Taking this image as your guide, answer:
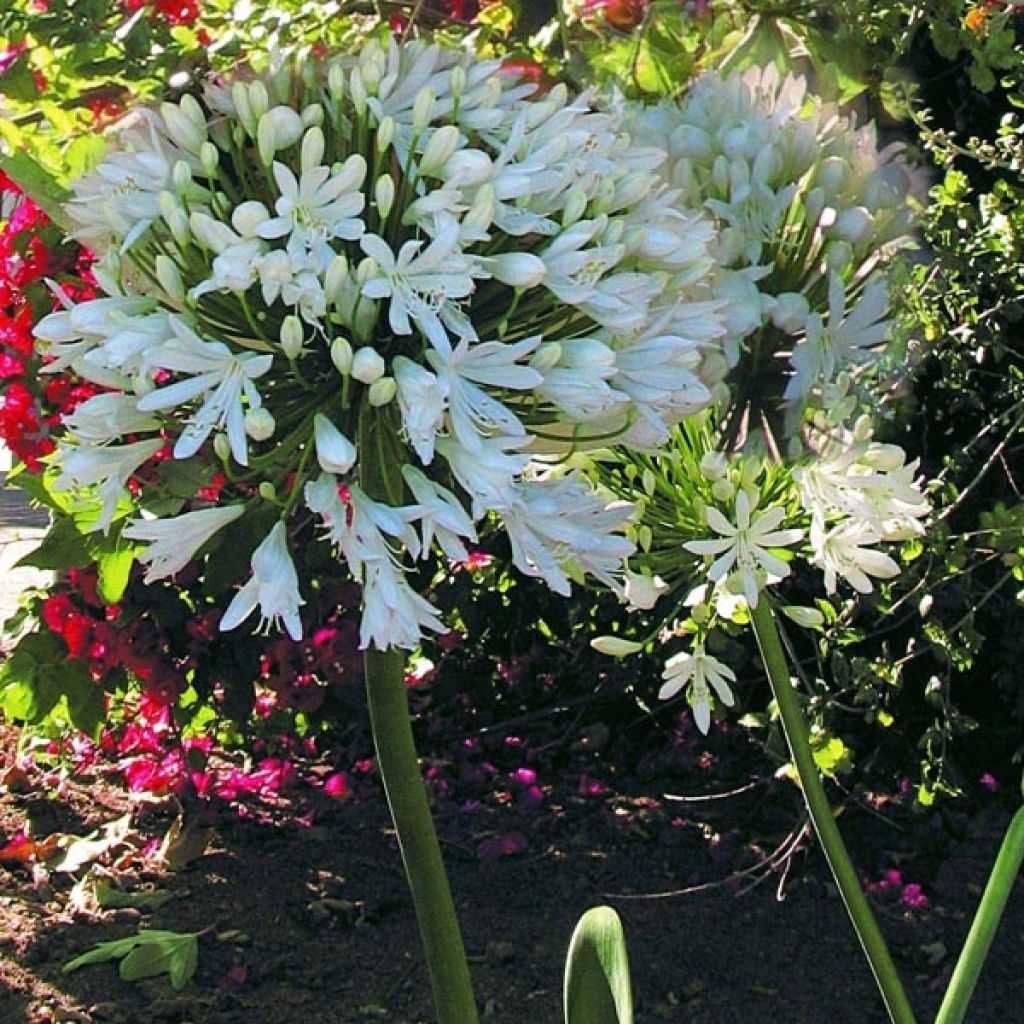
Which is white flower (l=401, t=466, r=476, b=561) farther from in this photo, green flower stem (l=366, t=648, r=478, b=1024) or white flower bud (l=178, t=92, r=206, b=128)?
white flower bud (l=178, t=92, r=206, b=128)

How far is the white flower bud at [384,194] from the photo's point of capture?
2.49 ft

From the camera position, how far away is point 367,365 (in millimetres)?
748

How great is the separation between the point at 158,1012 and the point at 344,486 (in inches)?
59.2

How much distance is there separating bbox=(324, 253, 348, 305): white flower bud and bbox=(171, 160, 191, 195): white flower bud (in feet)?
0.29

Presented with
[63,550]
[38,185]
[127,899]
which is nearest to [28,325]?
[63,550]

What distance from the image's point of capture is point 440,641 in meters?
2.72

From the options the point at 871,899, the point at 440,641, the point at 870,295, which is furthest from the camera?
the point at 440,641

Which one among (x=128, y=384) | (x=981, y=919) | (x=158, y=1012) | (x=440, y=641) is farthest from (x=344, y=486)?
(x=440, y=641)

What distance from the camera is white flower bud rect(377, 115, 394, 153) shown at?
2.55 ft

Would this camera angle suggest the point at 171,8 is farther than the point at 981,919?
Yes

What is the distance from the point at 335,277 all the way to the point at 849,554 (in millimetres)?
387

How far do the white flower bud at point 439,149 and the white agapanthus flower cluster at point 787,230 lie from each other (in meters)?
0.18

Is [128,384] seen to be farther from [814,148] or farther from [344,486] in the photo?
[814,148]

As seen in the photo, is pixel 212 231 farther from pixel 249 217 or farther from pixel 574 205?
pixel 574 205
